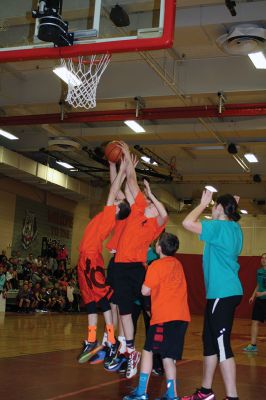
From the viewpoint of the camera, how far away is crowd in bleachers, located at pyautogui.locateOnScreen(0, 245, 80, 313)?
17.4 m

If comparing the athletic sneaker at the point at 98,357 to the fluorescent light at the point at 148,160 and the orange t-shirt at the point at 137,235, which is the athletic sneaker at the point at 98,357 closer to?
the orange t-shirt at the point at 137,235

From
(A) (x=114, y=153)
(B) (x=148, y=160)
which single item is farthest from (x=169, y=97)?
(A) (x=114, y=153)

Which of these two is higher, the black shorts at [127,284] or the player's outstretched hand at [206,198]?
the player's outstretched hand at [206,198]

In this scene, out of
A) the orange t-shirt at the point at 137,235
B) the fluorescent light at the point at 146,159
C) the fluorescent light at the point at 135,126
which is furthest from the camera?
the fluorescent light at the point at 146,159

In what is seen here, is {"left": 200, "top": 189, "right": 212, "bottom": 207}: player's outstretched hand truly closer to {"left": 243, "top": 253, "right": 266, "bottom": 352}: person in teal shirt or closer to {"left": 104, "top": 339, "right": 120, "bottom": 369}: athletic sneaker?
{"left": 104, "top": 339, "right": 120, "bottom": 369}: athletic sneaker

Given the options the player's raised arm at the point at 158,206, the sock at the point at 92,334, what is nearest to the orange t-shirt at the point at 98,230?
the player's raised arm at the point at 158,206

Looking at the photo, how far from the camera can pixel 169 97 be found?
468 inches

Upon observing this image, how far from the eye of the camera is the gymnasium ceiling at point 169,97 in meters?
9.31

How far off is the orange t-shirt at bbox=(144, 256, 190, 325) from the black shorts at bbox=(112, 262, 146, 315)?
0.75 metres

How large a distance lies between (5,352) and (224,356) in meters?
4.03

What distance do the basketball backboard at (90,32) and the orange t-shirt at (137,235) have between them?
76.2 inches

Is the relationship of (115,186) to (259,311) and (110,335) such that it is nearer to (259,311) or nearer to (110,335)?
(110,335)

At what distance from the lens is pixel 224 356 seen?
14.2ft

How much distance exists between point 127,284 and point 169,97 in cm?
723
